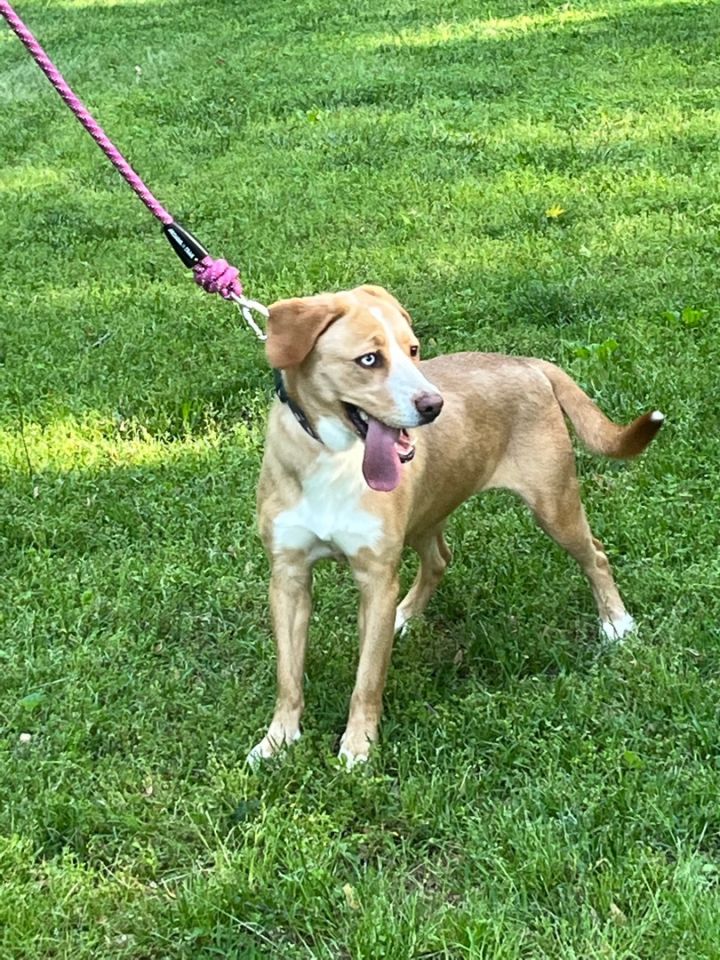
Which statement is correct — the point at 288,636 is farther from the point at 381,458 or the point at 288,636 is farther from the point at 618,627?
the point at 618,627

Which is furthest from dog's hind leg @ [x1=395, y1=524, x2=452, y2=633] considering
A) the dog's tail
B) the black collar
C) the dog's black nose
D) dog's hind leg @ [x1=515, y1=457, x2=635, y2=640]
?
the dog's black nose

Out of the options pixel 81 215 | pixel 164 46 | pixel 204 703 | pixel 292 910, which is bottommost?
pixel 164 46

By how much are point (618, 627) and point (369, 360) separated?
1.53 metres

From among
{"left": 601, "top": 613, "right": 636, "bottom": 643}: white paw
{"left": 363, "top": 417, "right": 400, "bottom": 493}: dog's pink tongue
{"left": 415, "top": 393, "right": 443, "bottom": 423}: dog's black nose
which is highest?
{"left": 415, "top": 393, "right": 443, "bottom": 423}: dog's black nose

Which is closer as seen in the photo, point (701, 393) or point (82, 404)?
point (701, 393)

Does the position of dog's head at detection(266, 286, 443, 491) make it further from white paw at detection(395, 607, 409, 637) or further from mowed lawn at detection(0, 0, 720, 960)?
white paw at detection(395, 607, 409, 637)

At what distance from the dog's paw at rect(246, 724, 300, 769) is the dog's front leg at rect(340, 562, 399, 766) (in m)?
0.17

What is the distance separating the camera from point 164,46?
1535cm

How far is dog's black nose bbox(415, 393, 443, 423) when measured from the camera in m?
3.35

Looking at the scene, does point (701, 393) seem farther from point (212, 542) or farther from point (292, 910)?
point (292, 910)

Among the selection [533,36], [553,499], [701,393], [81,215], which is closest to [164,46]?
[533,36]

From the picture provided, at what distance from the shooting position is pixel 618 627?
14.3 feet

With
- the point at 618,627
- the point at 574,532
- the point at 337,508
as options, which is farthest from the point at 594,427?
the point at 337,508

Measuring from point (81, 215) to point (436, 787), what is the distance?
20.9ft
